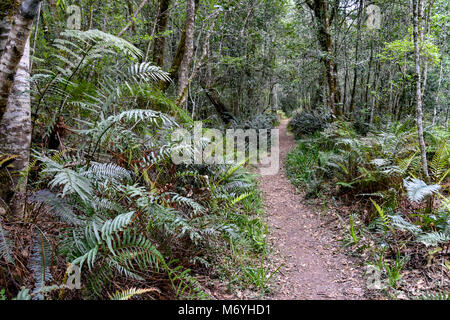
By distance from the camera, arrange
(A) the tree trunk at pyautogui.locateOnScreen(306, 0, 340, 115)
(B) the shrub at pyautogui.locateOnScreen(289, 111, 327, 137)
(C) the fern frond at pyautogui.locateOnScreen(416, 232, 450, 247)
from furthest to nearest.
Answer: (B) the shrub at pyautogui.locateOnScreen(289, 111, 327, 137) → (A) the tree trunk at pyautogui.locateOnScreen(306, 0, 340, 115) → (C) the fern frond at pyautogui.locateOnScreen(416, 232, 450, 247)

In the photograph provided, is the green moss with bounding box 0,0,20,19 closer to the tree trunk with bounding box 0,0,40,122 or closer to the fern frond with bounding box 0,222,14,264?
A: the tree trunk with bounding box 0,0,40,122

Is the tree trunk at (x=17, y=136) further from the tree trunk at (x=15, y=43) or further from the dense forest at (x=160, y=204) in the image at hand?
the tree trunk at (x=15, y=43)

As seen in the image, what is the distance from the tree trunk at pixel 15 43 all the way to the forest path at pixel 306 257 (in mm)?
3375

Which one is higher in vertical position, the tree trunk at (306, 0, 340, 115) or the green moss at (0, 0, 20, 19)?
A: the tree trunk at (306, 0, 340, 115)

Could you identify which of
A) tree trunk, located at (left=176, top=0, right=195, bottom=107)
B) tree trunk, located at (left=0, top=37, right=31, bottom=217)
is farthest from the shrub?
tree trunk, located at (left=0, top=37, right=31, bottom=217)

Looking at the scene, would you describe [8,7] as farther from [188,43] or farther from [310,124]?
[310,124]

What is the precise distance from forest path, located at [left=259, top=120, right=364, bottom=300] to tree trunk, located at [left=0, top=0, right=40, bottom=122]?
133 inches

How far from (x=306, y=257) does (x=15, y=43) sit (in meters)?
4.17

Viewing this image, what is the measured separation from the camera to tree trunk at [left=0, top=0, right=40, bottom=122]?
7.27 feet

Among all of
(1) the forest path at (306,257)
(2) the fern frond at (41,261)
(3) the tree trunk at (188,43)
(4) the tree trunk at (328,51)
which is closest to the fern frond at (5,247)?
(2) the fern frond at (41,261)

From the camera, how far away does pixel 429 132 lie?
5.96 m

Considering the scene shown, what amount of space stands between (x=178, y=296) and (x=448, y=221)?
337cm

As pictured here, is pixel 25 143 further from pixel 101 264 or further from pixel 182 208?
pixel 182 208
